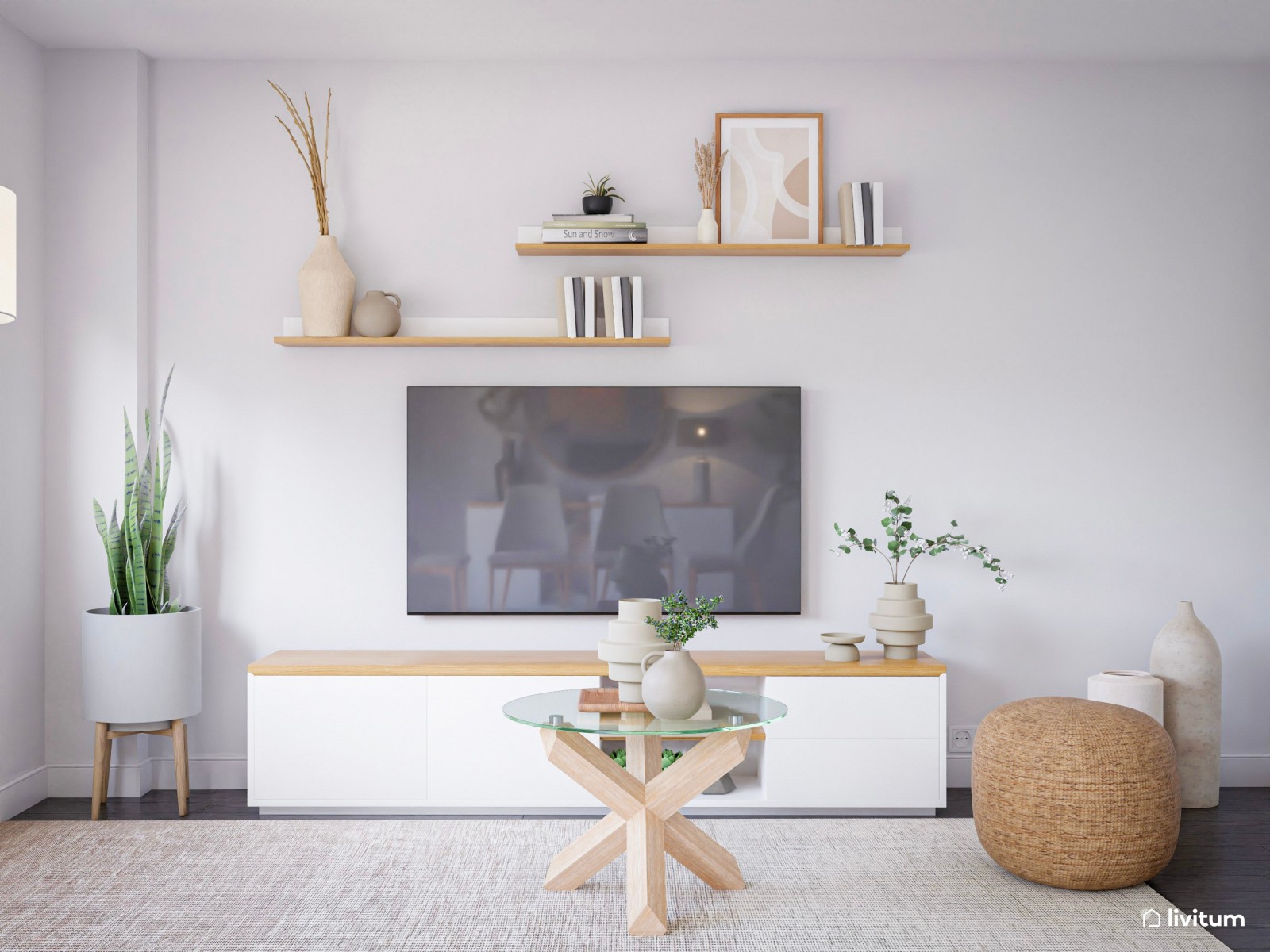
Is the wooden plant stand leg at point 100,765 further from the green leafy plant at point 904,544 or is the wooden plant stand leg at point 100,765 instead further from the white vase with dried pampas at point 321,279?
the green leafy plant at point 904,544

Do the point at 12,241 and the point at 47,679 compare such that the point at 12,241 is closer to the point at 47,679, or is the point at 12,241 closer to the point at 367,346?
the point at 367,346

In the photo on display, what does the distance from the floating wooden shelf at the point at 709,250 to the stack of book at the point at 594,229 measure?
0.07 ft

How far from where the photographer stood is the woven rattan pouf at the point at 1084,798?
2.59 metres

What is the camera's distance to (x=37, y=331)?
3645 mm

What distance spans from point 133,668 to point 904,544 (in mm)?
2745

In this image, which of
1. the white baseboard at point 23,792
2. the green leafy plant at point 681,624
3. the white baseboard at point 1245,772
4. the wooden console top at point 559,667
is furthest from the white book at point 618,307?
the white baseboard at point 23,792

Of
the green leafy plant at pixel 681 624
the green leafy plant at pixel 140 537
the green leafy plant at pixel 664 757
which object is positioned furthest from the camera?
the green leafy plant at pixel 140 537

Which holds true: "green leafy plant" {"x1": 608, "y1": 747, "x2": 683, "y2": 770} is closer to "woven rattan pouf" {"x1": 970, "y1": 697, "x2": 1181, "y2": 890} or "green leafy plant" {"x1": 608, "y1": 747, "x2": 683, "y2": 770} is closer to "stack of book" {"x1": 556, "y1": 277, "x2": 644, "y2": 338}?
"woven rattan pouf" {"x1": 970, "y1": 697, "x2": 1181, "y2": 890}

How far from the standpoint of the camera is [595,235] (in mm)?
3652

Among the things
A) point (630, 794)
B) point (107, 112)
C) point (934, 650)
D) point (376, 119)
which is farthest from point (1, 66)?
point (934, 650)

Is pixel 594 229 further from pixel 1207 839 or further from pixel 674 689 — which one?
pixel 1207 839

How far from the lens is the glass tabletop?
239 centimetres

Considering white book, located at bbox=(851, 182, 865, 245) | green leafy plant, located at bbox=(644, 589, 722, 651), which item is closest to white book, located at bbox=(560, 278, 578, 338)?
white book, located at bbox=(851, 182, 865, 245)

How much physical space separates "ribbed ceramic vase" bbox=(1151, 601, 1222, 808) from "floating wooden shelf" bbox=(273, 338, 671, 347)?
7.09 feet
